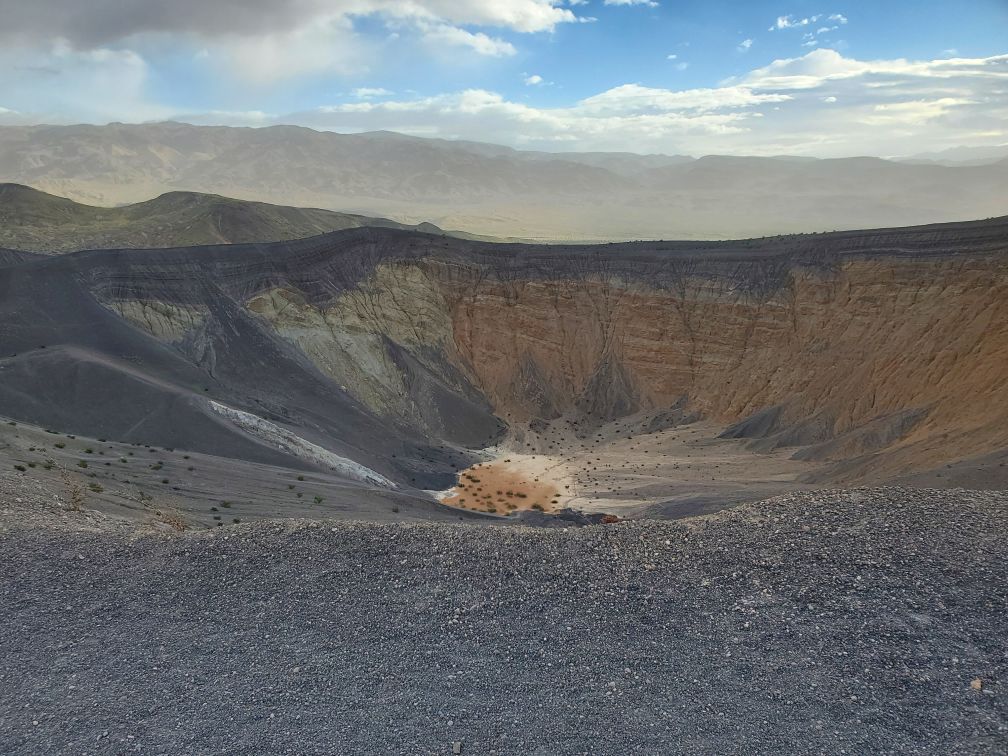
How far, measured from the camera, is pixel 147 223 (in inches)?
2419

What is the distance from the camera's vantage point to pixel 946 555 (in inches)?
356

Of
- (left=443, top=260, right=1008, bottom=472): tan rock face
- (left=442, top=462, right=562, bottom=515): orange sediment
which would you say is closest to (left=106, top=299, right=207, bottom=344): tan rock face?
(left=442, top=462, right=562, bottom=515): orange sediment

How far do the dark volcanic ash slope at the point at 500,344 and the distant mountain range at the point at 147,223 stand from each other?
2129cm

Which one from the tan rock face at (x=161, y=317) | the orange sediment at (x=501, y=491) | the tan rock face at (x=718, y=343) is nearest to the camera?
the orange sediment at (x=501, y=491)

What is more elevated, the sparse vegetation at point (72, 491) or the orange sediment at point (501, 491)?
the sparse vegetation at point (72, 491)

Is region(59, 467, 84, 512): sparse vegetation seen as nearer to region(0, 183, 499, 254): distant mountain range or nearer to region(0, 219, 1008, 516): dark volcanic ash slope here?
region(0, 219, 1008, 516): dark volcanic ash slope

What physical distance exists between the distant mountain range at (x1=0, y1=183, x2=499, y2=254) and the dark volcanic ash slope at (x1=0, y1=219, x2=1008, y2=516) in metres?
21.3

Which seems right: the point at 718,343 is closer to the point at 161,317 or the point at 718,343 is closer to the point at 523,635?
the point at 161,317

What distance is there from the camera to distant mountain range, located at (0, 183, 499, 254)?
179 feet

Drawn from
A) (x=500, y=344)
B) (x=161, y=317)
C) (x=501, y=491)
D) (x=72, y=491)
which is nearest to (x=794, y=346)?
(x=500, y=344)

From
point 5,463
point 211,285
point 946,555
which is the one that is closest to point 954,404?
point 946,555

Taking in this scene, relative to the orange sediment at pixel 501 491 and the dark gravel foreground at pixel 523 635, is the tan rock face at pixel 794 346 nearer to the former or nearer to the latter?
the orange sediment at pixel 501 491

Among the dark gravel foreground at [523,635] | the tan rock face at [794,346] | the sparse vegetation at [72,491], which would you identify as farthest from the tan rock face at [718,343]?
the sparse vegetation at [72,491]

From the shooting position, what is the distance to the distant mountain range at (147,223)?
5453 cm
